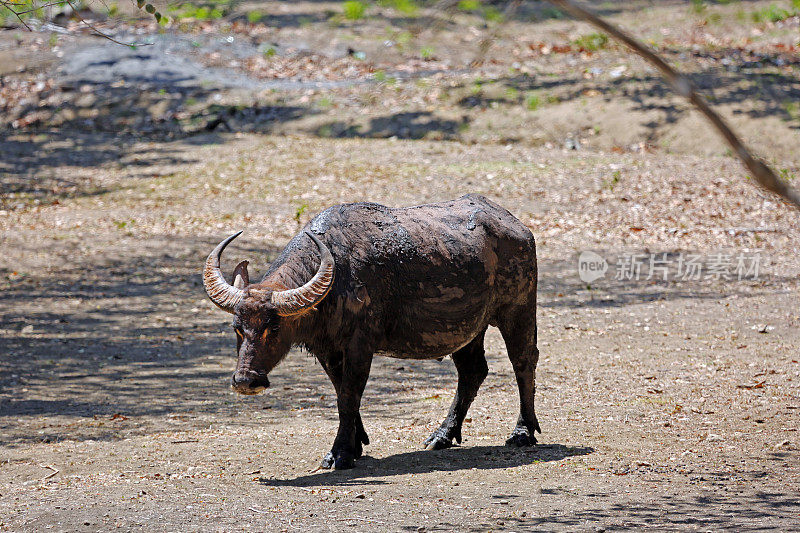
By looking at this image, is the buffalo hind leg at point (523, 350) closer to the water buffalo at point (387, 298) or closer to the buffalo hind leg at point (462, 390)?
the water buffalo at point (387, 298)

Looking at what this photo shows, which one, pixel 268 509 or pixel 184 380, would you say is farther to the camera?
pixel 184 380

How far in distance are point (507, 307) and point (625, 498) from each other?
7.32ft

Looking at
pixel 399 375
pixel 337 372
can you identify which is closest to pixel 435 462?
pixel 337 372

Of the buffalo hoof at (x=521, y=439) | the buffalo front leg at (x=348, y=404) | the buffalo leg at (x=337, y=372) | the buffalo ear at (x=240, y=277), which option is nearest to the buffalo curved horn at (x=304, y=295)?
the buffalo ear at (x=240, y=277)

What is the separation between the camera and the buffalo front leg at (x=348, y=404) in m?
7.66

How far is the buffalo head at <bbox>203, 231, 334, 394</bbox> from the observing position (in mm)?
7012

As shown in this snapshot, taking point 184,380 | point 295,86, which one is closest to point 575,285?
point 184,380

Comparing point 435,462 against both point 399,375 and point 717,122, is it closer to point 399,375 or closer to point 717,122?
point 399,375

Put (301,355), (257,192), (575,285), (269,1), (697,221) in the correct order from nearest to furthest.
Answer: (301,355), (575,285), (697,221), (257,192), (269,1)

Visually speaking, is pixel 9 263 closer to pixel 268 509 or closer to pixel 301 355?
pixel 301 355

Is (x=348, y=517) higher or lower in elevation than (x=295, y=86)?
lower

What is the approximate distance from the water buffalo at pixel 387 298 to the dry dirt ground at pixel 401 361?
70 centimetres

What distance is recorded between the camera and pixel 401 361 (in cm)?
1192

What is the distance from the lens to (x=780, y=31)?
27.5m
